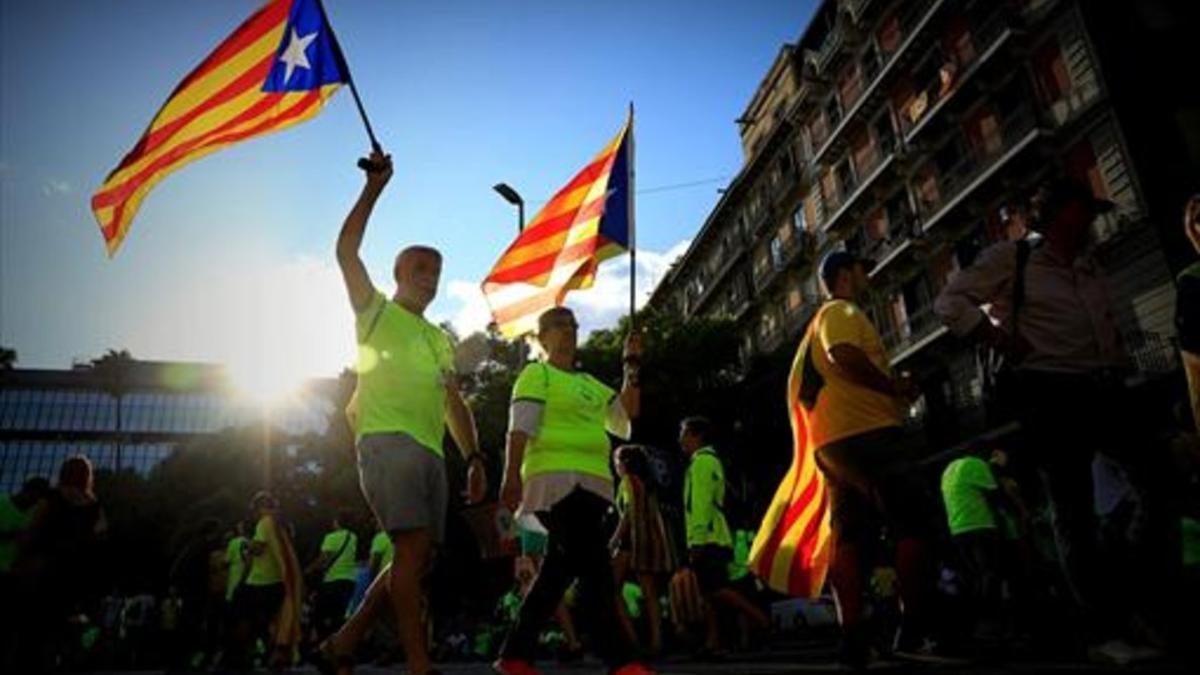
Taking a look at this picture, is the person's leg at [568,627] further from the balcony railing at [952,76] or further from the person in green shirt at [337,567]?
the balcony railing at [952,76]

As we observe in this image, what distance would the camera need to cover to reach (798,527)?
434 cm

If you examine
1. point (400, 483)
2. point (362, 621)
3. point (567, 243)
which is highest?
point (567, 243)

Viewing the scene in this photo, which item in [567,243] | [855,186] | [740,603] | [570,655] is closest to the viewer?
[567,243]

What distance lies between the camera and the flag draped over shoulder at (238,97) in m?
4.47

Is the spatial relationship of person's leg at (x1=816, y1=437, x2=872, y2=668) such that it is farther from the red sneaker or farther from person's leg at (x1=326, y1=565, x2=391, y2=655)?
person's leg at (x1=326, y1=565, x2=391, y2=655)

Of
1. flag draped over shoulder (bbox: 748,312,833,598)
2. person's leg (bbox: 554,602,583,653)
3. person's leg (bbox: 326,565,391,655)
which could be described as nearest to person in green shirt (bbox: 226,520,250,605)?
person's leg (bbox: 554,602,583,653)

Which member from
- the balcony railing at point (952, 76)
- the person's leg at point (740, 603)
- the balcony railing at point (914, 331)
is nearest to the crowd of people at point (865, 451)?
the person's leg at point (740, 603)

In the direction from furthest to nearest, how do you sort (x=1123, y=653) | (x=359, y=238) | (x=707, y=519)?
1. (x=707, y=519)
2. (x=359, y=238)
3. (x=1123, y=653)

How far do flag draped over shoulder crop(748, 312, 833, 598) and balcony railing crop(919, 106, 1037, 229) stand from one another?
1926cm

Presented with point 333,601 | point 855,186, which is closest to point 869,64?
point 855,186

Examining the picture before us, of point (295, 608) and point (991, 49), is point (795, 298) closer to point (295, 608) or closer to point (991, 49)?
point (991, 49)

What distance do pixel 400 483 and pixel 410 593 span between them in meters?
0.43

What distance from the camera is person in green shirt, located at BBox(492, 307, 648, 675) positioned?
3.29 metres

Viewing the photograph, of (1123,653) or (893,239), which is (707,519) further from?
(893,239)
